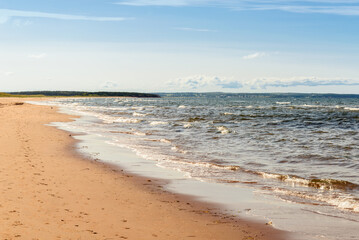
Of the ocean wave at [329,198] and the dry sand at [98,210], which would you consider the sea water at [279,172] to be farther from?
the dry sand at [98,210]

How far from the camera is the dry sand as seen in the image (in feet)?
22.5

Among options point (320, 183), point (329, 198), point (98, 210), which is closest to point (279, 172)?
point (320, 183)

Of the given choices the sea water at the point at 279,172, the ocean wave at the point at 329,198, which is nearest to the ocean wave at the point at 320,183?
the sea water at the point at 279,172

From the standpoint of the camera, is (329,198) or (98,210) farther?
(329,198)

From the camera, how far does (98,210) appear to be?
8.25 m

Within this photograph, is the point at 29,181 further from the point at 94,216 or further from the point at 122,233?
the point at 122,233

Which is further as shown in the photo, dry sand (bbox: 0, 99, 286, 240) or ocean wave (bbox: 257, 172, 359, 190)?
ocean wave (bbox: 257, 172, 359, 190)

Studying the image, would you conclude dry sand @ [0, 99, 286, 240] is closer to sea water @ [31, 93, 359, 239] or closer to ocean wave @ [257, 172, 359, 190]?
sea water @ [31, 93, 359, 239]

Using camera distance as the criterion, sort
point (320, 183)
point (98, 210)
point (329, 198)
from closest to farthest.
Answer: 1. point (98, 210)
2. point (329, 198)
3. point (320, 183)

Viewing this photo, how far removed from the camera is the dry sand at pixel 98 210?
22.5ft

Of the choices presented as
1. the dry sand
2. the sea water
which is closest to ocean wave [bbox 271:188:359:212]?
the sea water

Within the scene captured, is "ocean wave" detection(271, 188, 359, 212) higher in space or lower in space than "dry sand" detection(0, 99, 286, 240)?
lower

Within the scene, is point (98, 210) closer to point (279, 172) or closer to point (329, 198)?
point (329, 198)

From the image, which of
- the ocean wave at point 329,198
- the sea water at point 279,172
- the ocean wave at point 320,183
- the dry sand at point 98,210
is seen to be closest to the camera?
the dry sand at point 98,210
